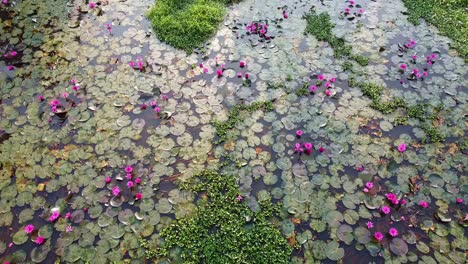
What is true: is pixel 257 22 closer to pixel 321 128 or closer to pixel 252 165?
pixel 321 128

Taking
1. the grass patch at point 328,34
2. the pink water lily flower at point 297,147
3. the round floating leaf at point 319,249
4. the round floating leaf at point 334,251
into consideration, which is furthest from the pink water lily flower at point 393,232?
the grass patch at point 328,34

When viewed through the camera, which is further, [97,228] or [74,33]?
[74,33]

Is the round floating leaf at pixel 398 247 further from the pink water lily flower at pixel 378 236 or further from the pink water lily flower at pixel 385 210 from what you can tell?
the pink water lily flower at pixel 385 210

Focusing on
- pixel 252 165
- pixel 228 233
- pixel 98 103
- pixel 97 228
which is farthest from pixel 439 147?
pixel 98 103

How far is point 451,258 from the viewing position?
15.2ft

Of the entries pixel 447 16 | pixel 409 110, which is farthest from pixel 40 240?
pixel 447 16

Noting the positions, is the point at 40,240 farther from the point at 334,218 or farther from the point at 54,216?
the point at 334,218

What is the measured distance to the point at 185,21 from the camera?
24.6 feet

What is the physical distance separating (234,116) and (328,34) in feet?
9.68

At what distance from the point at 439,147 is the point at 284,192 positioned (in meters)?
2.69

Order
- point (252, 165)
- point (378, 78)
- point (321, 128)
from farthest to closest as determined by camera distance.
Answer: point (378, 78) → point (321, 128) → point (252, 165)

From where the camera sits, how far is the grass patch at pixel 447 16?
23.9 feet

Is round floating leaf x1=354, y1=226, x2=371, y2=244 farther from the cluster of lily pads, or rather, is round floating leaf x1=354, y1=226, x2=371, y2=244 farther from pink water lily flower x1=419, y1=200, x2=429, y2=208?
the cluster of lily pads

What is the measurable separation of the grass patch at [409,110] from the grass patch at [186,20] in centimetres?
333
